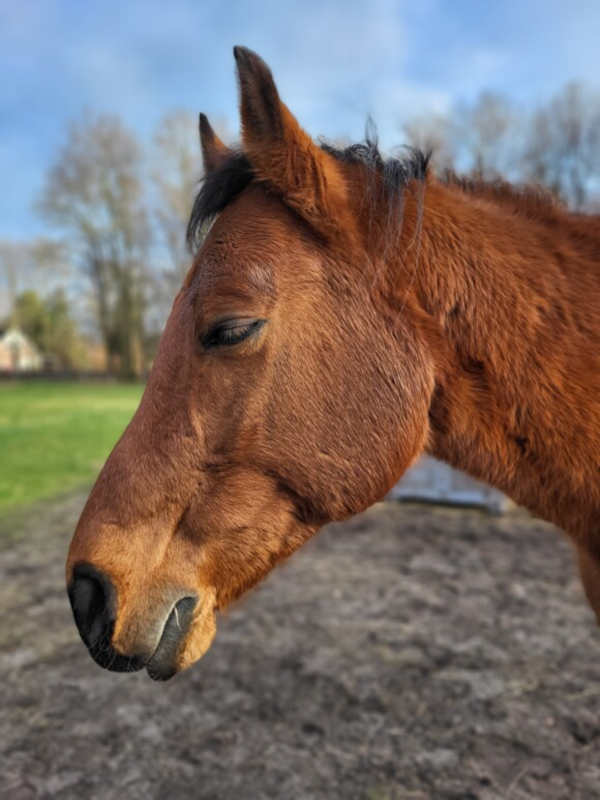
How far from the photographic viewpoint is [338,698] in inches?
145

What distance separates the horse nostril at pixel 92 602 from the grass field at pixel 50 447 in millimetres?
8172

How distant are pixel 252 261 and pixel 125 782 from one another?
9.34ft

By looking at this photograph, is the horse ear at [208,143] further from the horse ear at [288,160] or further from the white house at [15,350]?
the white house at [15,350]

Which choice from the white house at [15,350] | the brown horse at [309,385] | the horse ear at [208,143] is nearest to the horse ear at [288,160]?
the brown horse at [309,385]

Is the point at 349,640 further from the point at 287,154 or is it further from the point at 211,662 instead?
the point at 287,154

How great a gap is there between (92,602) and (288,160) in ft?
4.29

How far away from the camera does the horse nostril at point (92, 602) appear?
4.80 ft

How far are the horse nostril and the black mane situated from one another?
1.13 metres

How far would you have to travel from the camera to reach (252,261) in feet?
5.34

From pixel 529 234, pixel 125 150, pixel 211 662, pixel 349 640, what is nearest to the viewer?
pixel 529 234

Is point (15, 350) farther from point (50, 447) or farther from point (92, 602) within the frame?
point (92, 602)

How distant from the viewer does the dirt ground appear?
2.97 metres

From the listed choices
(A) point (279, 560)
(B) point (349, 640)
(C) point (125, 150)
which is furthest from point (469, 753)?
(C) point (125, 150)

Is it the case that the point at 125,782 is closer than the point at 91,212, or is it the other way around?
the point at 125,782
